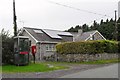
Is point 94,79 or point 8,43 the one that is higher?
point 8,43

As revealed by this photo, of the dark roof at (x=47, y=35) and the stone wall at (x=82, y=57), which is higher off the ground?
the dark roof at (x=47, y=35)

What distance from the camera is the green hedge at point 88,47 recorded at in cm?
3319

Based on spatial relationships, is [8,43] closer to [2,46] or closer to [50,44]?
[2,46]

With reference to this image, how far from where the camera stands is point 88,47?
109 feet

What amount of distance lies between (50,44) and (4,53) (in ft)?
67.3

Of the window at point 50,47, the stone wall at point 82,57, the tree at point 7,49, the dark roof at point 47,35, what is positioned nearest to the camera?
the tree at point 7,49

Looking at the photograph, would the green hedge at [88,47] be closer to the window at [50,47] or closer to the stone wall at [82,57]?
the stone wall at [82,57]

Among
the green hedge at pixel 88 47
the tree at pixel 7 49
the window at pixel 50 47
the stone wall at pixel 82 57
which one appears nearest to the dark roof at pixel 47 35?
the window at pixel 50 47

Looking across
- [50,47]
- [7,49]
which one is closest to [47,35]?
[50,47]

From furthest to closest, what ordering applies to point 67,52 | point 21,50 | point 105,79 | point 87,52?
point 67,52
point 87,52
point 21,50
point 105,79

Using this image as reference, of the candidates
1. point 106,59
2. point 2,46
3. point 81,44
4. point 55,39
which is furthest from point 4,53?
point 55,39

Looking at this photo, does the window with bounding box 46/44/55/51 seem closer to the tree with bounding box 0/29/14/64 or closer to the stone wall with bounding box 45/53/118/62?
the stone wall with bounding box 45/53/118/62

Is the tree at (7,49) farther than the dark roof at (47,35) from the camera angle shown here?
No

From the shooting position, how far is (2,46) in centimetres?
2586
